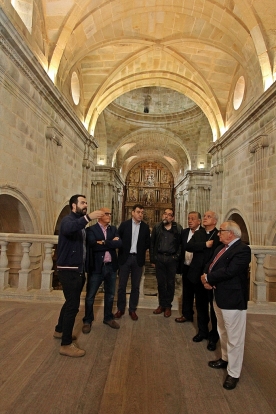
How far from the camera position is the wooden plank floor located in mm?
2322

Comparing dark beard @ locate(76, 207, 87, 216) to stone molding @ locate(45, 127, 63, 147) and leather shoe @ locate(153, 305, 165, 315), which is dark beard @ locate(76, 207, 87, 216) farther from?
stone molding @ locate(45, 127, 63, 147)

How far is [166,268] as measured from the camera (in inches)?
177

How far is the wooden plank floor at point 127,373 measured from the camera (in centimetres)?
232

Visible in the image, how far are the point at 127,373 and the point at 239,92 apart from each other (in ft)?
36.3

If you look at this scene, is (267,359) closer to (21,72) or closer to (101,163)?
(21,72)

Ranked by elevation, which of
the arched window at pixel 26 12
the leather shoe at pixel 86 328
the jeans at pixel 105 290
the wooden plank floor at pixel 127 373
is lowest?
the wooden plank floor at pixel 127 373

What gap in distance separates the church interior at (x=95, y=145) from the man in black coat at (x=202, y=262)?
282mm

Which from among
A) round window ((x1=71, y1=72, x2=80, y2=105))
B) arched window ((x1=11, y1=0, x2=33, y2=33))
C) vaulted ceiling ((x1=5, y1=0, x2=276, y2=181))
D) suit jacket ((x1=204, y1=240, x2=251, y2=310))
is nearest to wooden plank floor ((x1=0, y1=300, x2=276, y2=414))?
suit jacket ((x1=204, y1=240, x2=251, y2=310))

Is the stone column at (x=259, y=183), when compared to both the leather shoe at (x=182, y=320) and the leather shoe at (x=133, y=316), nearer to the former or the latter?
the leather shoe at (x=182, y=320)

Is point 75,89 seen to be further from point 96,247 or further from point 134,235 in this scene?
point 96,247

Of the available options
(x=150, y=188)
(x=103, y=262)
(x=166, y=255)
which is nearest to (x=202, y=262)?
(x=166, y=255)

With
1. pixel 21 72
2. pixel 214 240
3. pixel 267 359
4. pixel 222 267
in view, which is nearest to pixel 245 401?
pixel 267 359

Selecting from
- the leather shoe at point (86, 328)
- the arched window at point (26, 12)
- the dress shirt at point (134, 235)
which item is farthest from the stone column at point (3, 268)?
the arched window at point (26, 12)

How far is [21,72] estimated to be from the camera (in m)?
6.55
